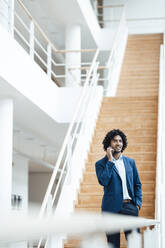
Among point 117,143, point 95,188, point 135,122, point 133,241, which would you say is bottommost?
point 95,188

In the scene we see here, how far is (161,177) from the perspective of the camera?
4.82 meters

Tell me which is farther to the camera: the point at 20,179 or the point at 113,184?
the point at 20,179

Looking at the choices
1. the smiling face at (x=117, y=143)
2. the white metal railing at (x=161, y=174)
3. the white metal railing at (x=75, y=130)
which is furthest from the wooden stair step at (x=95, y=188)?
the smiling face at (x=117, y=143)

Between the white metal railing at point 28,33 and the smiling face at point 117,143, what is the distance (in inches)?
148

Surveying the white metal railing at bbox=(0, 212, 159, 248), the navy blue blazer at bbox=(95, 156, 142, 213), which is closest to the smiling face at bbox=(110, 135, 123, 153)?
the navy blue blazer at bbox=(95, 156, 142, 213)

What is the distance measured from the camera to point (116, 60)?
12164 mm

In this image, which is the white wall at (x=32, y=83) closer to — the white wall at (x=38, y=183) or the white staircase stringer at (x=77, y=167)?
the white staircase stringer at (x=77, y=167)

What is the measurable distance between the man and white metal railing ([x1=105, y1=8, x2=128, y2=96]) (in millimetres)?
6279

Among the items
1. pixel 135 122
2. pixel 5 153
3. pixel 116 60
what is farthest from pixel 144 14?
pixel 5 153

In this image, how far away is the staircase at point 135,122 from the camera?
618cm

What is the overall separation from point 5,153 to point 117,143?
12.3ft

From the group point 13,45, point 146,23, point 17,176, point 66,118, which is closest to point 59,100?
point 66,118

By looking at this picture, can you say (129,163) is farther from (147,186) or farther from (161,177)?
(147,186)

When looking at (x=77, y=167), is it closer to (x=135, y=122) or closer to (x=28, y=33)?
Result: (x=135, y=122)
